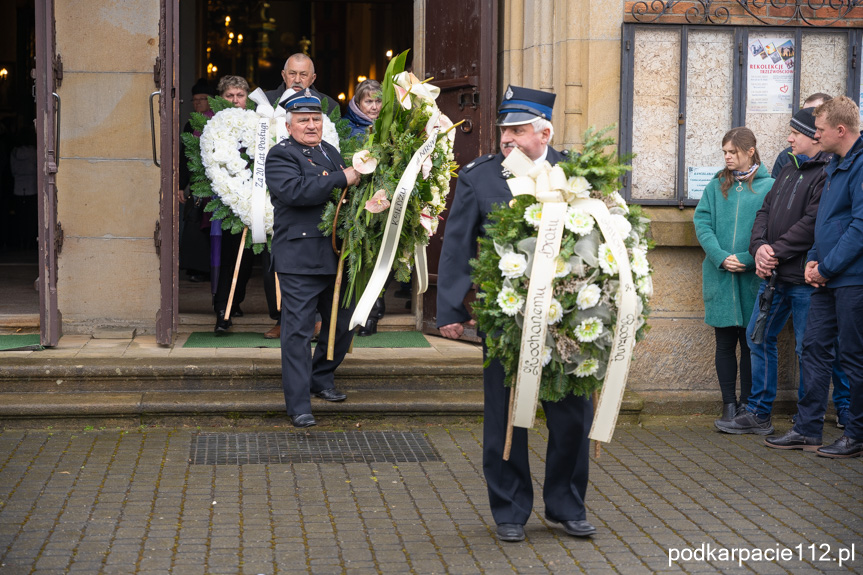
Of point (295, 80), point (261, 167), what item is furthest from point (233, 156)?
point (295, 80)

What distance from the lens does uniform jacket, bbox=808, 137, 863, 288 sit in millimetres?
6449

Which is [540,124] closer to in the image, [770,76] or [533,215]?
[533,215]

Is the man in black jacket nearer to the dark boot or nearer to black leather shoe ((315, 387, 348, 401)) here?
the dark boot

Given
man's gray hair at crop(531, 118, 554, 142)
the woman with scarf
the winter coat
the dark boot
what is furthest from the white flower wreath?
the dark boot

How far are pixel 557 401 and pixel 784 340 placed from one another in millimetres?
3754

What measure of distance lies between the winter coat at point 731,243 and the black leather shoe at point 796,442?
840 mm

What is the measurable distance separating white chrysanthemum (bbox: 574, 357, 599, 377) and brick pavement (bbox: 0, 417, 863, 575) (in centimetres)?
82

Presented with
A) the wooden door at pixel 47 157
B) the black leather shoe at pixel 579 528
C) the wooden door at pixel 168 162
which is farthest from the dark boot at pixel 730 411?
the wooden door at pixel 47 157

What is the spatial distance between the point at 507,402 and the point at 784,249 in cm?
279

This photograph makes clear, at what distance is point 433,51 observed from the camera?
29.5 ft

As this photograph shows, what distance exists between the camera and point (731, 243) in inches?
291

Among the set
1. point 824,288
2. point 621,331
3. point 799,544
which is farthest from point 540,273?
point 824,288

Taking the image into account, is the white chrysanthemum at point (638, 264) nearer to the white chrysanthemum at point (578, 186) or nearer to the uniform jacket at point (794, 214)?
the white chrysanthemum at point (578, 186)

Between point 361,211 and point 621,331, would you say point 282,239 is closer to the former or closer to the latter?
point 361,211
